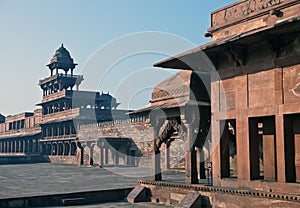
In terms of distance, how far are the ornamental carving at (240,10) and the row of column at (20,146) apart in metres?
43.9

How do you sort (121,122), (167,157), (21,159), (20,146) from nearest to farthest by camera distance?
1. (167,157)
2. (121,122)
3. (21,159)
4. (20,146)

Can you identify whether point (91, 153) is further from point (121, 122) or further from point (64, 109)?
point (64, 109)

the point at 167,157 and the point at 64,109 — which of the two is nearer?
the point at 167,157

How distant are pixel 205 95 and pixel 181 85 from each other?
7.46m

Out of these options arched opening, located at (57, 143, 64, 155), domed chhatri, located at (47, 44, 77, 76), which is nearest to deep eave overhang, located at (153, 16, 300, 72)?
arched opening, located at (57, 143, 64, 155)

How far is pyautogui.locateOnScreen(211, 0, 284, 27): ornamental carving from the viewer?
412 inches

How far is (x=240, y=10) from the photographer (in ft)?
37.0

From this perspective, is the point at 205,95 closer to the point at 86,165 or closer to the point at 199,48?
the point at 199,48

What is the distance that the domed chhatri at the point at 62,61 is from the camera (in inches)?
1914

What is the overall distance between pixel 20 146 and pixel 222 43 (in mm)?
50384

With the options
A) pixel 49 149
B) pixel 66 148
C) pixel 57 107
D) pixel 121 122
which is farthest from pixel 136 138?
pixel 57 107

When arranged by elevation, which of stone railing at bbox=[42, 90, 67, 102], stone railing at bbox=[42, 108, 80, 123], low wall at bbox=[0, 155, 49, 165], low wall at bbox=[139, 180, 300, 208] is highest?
stone railing at bbox=[42, 90, 67, 102]

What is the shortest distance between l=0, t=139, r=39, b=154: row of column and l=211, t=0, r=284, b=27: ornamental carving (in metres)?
43.9

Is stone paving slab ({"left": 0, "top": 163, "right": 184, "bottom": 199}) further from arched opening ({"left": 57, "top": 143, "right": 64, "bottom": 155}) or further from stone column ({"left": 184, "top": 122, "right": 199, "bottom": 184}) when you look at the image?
arched opening ({"left": 57, "top": 143, "right": 64, "bottom": 155})
